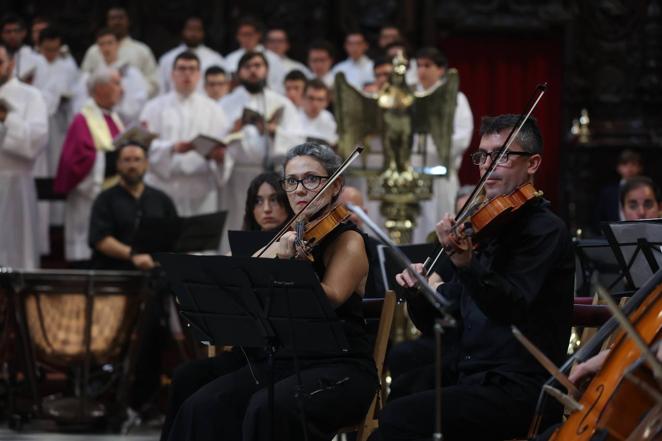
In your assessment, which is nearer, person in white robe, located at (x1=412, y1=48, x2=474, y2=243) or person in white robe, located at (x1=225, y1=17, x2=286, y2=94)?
person in white robe, located at (x1=412, y1=48, x2=474, y2=243)

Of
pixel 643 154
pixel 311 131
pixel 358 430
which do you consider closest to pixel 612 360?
pixel 358 430

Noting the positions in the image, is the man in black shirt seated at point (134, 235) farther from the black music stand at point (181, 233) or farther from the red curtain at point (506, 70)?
the red curtain at point (506, 70)

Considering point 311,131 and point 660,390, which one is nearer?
point 660,390

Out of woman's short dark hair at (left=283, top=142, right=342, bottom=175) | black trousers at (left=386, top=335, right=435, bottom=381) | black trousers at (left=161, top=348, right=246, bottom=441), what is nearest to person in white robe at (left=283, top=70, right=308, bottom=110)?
black trousers at (left=386, top=335, right=435, bottom=381)

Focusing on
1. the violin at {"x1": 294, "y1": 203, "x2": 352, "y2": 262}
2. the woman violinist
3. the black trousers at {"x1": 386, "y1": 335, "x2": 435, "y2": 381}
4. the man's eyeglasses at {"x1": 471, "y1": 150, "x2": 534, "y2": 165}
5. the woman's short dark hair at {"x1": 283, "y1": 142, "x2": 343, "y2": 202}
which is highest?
the man's eyeglasses at {"x1": 471, "y1": 150, "x2": 534, "y2": 165}

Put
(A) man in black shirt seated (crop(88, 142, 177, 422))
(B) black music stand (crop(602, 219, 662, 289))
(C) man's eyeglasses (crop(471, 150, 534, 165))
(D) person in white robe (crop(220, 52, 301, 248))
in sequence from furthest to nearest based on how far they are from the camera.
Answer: (D) person in white robe (crop(220, 52, 301, 248)) < (A) man in black shirt seated (crop(88, 142, 177, 422)) < (B) black music stand (crop(602, 219, 662, 289)) < (C) man's eyeglasses (crop(471, 150, 534, 165))

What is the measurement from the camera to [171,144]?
1023cm

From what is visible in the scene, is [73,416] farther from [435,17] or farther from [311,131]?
[435,17]

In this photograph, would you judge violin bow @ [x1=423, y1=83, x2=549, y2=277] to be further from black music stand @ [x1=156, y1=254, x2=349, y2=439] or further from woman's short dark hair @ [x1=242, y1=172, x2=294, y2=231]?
woman's short dark hair @ [x1=242, y1=172, x2=294, y2=231]

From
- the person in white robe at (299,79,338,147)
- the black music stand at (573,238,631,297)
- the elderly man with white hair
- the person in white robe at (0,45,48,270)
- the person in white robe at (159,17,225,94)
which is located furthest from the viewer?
the person in white robe at (159,17,225,94)

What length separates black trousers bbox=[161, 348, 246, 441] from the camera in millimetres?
5355

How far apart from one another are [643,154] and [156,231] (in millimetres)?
6612

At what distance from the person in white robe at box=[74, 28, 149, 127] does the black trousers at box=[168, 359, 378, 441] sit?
635 centimetres

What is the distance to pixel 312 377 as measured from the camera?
15.3ft
